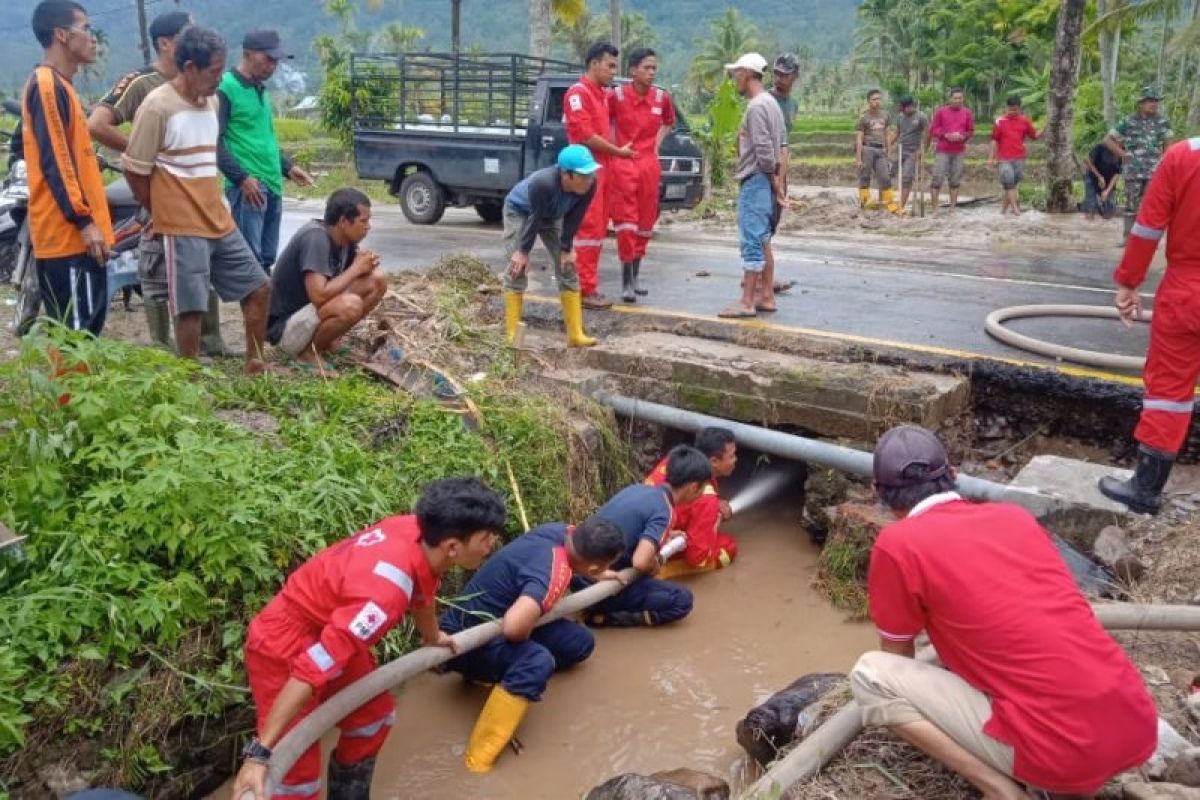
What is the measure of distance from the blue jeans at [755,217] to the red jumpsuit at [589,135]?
1016mm

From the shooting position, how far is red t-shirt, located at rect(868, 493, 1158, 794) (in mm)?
2576

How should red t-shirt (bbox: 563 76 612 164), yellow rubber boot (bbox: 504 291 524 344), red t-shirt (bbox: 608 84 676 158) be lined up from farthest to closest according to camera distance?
red t-shirt (bbox: 608 84 676 158) → red t-shirt (bbox: 563 76 612 164) → yellow rubber boot (bbox: 504 291 524 344)

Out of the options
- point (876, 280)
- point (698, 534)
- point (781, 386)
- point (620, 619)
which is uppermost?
point (876, 280)

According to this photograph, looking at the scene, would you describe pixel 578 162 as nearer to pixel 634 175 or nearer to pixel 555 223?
pixel 555 223

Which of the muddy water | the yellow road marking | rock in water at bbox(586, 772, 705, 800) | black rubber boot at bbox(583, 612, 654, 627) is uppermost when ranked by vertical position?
the yellow road marking

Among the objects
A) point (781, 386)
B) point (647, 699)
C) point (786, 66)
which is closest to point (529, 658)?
point (647, 699)

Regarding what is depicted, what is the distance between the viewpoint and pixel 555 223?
6.47m

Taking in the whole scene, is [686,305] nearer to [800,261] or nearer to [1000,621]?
[800,261]

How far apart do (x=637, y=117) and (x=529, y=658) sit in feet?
16.3

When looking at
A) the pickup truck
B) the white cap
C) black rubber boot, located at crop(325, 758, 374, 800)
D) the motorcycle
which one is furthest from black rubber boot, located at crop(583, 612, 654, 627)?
the pickup truck

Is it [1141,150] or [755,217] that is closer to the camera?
[755,217]

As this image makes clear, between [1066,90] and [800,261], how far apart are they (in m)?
6.71

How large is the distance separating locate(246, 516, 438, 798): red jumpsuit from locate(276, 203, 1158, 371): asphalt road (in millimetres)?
4183

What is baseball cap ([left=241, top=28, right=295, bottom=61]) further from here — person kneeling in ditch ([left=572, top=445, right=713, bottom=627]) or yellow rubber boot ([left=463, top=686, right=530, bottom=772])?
yellow rubber boot ([left=463, top=686, right=530, bottom=772])
